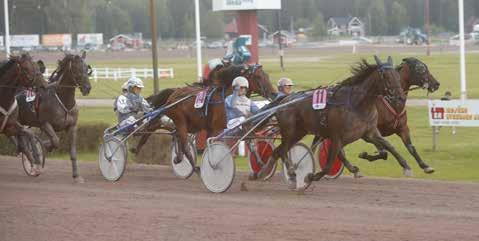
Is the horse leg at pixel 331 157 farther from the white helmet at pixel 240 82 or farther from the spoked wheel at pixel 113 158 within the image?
the spoked wheel at pixel 113 158

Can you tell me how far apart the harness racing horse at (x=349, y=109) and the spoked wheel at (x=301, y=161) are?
23 centimetres

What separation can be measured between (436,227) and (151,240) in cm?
224

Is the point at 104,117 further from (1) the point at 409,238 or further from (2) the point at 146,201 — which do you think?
(1) the point at 409,238

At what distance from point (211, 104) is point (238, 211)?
3.33 metres

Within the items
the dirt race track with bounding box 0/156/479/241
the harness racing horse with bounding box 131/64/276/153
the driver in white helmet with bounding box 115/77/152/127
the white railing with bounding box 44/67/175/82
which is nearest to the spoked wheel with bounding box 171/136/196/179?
the dirt race track with bounding box 0/156/479/241

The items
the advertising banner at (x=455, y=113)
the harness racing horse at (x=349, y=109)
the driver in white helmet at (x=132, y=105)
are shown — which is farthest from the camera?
the advertising banner at (x=455, y=113)

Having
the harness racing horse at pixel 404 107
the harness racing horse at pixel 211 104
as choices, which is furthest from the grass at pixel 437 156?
the harness racing horse at pixel 211 104

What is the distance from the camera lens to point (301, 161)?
1108cm

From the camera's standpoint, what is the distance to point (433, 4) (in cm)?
4647

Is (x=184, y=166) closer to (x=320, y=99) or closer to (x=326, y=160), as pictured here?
(x=326, y=160)

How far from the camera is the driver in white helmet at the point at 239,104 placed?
11711 millimetres

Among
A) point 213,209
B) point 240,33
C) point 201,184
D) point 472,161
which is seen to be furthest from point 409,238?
point 240,33

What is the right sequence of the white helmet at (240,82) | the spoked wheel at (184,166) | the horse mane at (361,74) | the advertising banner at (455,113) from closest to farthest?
the horse mane at (361,74)
the white helmet at (240,82)
the spoked wheel at (184,166)
the advertising banner at (455,113)

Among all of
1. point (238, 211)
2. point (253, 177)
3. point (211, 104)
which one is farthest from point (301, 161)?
point (211, 104)
